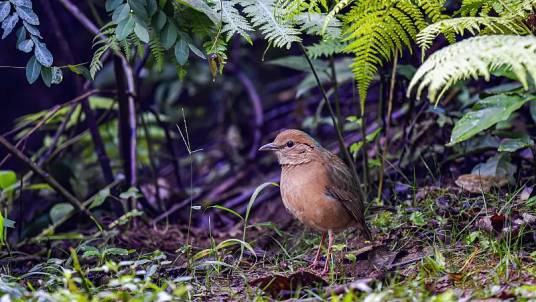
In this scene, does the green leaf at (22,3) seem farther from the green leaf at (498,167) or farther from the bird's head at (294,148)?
the green leaf at (498,167)

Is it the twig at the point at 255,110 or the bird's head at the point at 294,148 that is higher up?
the bird's head at the point at 294,148

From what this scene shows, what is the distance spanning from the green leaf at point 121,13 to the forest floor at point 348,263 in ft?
3.99

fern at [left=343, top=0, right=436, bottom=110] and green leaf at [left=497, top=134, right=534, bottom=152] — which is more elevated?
fern at [left=343, top=0, right=436, bottom=110]

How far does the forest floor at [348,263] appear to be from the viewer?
3018 mm

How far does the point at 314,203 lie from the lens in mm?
4234

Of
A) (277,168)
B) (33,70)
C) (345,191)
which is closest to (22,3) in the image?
(33,70)

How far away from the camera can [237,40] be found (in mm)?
7547

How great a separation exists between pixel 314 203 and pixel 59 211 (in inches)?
81.2

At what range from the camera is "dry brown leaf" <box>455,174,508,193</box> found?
4.46 metres

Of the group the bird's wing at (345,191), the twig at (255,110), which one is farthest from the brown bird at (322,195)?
the twig at (255,110)

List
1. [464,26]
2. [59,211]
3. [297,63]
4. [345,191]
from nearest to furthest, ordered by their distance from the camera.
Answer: [464,26] < [345,191] < [297,63] < [59,211]

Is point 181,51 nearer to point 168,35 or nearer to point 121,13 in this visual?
point 168,35

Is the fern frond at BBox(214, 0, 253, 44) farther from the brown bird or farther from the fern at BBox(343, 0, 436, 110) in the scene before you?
the brown bird

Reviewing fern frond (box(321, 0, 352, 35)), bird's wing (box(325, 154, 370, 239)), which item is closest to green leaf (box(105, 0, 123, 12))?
fern frond (box(321, 0, 352, 35))
